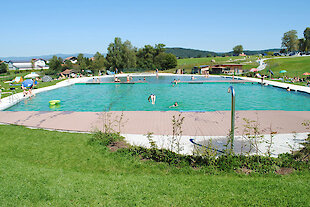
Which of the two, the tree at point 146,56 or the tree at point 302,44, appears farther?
the tree at point 302,44

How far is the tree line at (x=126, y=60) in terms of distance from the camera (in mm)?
59594

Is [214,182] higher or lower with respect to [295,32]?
lower

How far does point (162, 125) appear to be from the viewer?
10.1 meters

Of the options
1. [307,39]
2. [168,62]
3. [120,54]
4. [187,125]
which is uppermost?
[307,39]

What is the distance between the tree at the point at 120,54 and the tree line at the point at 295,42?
61812mm

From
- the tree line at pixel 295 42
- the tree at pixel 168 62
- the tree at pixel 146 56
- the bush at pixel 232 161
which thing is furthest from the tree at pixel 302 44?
the bush at pixel 232 161

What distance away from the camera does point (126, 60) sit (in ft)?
197

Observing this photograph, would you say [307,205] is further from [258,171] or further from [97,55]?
[97,55]

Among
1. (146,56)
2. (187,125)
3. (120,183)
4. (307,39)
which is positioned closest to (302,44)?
(307,39)

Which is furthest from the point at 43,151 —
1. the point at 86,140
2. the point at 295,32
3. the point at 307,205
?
the point at 295,32

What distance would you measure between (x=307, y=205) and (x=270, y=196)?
0.53m

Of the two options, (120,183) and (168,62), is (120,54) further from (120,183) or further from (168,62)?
(120,183)

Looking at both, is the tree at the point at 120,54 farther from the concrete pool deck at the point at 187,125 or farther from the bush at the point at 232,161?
the bush at the point at 232,161

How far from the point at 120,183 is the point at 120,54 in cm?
5724
